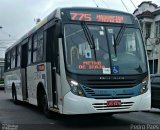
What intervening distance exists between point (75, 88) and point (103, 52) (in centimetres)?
131

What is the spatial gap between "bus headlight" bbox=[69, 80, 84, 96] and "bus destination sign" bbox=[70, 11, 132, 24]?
1844 millimetres

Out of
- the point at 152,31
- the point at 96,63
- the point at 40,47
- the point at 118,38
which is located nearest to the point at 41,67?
the point at 40,47

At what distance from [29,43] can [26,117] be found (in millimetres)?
3048

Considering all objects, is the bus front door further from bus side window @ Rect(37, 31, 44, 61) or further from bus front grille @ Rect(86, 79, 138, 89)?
bus front grille @ Rect(86, 79, 138, 89)

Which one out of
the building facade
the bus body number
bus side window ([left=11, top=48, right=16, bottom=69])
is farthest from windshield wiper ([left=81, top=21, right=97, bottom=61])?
the building facade

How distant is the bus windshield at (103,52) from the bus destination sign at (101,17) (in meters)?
0.24

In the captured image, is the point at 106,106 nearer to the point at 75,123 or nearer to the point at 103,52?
the point at 103,52

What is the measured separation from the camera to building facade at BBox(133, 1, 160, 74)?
42062 mm

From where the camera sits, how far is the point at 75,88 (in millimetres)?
11109

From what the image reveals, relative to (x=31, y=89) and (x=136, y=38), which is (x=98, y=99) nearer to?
(x=136, y=38)

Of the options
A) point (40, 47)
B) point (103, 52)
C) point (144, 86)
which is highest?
point (40, 47)

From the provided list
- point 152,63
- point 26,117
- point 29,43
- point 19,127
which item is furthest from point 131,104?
point 152,63

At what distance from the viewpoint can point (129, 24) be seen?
40.1 ft

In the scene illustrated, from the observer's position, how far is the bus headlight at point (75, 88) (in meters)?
11.0
